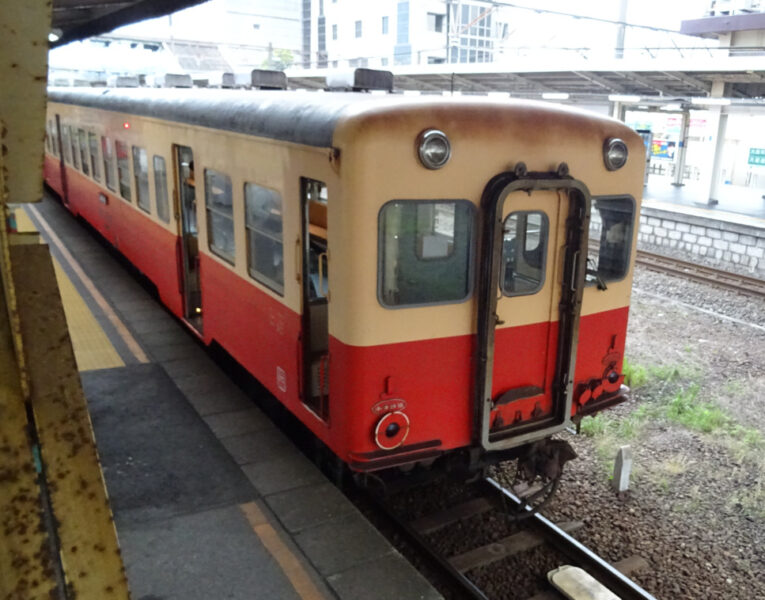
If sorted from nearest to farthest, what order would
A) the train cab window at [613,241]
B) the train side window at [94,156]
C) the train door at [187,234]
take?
1. the train cab window at [613,241]
2. the train door at [187,234]
3. the train side window at [94,156]

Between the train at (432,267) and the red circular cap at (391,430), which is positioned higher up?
the train at (432,267)

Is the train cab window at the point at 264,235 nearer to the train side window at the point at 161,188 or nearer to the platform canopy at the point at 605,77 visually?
the train side window at the point at 161,188

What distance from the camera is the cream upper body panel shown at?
398cm

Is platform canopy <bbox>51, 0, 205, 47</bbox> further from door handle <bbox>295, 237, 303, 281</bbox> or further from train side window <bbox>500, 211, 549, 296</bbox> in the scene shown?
train side window <bbox>500, 211, 549, 296</bbox>

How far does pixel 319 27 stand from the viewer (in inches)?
2213

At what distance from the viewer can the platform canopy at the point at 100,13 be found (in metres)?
6.06

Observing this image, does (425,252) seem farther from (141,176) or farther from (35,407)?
(141,176)

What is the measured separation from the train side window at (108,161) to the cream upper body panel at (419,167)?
7201mm

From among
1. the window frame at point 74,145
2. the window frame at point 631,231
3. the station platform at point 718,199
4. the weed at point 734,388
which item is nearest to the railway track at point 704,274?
the station platform at point 718,199

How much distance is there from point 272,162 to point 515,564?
321 centimetres

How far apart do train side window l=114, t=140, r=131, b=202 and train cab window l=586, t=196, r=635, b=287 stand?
21.0 ft

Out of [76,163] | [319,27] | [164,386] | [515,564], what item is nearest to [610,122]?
[515,564]

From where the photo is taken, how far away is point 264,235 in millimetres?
5277

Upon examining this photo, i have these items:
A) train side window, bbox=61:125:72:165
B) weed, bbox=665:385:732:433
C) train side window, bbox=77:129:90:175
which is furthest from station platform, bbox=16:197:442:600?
train side window, bbox=61:125:72:165
